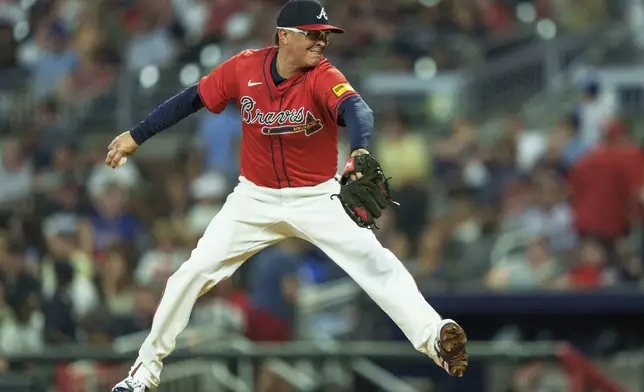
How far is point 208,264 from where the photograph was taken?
25.7 feet

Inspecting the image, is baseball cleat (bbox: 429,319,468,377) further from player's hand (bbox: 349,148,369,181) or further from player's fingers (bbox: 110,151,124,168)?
player's fingers (bbox: 110,151,124,168)

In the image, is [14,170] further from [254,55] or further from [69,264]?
[254,55]

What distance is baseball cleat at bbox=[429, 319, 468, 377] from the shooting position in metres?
7.49

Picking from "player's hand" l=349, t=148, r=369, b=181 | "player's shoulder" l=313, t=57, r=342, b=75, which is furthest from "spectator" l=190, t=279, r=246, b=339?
"player's hand" l=349, t=148, r=369, b=181

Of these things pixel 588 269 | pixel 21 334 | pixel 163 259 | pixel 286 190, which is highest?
pixel 286 190

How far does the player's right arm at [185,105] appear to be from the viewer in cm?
792

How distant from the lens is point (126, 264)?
13414 millimetres

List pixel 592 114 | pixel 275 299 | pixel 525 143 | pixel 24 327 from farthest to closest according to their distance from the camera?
1. pixel 525 143
2. pixel 592 114
3. pixel 24 327
4. pixel 275 299

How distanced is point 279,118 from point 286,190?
1.30ft

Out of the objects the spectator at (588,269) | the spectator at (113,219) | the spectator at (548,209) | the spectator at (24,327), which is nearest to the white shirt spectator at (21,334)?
the spectator at (24,327)

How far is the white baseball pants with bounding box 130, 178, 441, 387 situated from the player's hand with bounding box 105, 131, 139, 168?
56 centimetres

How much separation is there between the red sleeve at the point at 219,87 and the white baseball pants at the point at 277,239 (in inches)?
18.5

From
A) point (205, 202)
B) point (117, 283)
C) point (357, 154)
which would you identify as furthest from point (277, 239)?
point (205, 202)

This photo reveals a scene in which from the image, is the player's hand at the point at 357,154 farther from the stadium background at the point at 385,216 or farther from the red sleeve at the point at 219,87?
the stadium background at the point at 385,216
